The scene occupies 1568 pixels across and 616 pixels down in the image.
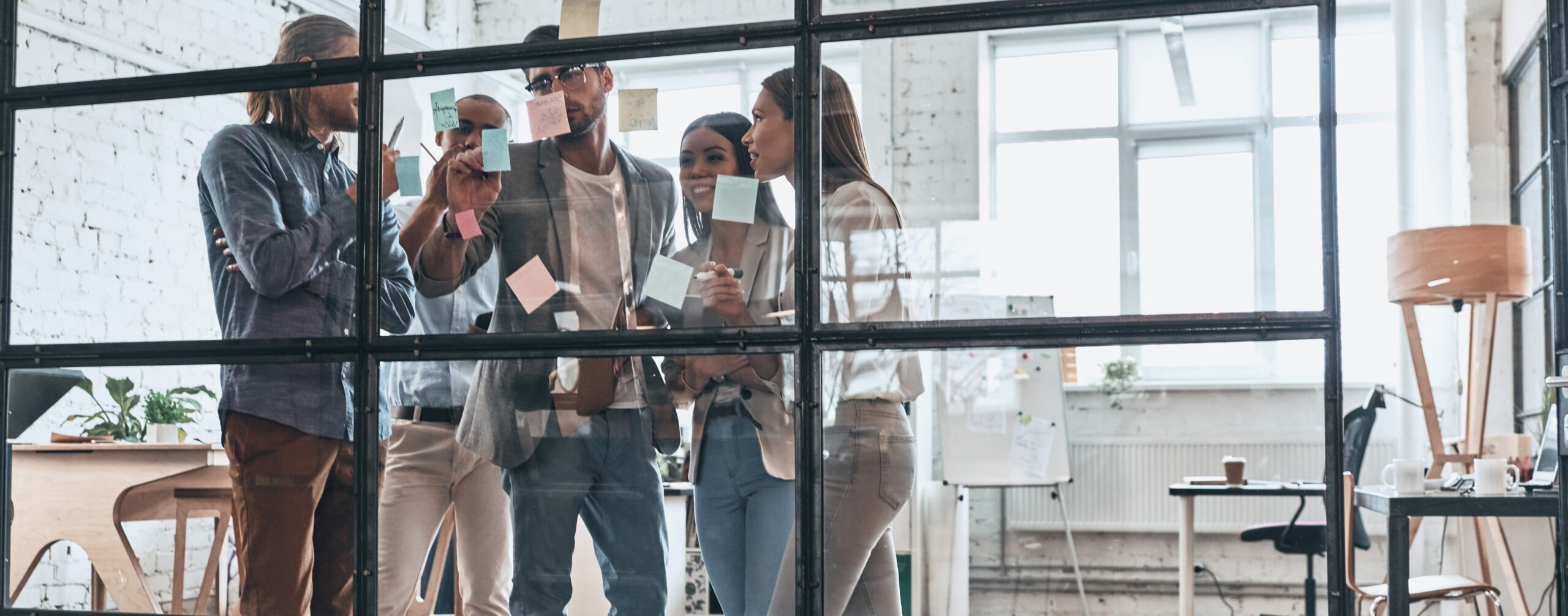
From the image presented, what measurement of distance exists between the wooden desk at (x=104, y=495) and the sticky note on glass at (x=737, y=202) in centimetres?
118

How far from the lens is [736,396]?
2.16 meters

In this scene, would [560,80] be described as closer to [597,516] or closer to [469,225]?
[469,225]

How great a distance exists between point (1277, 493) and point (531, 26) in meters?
1.59

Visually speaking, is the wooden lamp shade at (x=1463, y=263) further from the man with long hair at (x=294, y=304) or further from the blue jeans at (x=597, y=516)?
the man with long hair at (x=294, y=304)

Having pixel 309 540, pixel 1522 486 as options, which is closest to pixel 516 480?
pixel 309 540

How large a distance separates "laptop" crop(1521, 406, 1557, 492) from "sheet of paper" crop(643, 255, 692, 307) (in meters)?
2.22

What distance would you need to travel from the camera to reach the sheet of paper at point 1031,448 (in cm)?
201

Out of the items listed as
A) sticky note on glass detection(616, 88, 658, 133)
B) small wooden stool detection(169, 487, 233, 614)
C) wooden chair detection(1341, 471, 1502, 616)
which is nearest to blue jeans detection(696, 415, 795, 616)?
sticky note on glass detection(616, 88, 658, 133)

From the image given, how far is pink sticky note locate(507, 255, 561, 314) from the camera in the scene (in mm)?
2252

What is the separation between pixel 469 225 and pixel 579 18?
0.45 meters

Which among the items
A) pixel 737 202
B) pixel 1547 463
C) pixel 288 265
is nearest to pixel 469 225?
pixel 288 265

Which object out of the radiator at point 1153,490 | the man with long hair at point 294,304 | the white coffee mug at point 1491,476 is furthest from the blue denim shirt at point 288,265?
the white coffee mug at point 1491,476

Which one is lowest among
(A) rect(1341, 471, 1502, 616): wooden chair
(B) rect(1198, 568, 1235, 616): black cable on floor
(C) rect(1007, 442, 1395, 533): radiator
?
(A) rect(1341, 471, 1502, 616): wooden chair

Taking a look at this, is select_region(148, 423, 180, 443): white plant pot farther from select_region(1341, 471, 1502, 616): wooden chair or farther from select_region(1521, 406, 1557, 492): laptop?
select_region(1521, 406, 1557, 492): laptop
